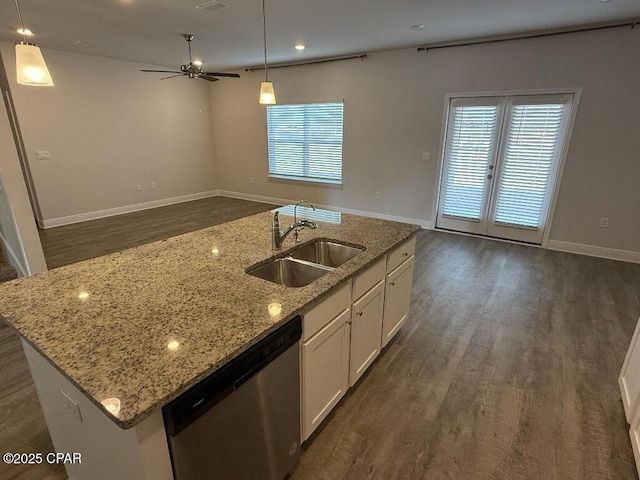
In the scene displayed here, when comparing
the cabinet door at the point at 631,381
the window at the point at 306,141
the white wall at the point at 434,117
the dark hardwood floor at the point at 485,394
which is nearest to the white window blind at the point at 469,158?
the white wall at the point at 434,117

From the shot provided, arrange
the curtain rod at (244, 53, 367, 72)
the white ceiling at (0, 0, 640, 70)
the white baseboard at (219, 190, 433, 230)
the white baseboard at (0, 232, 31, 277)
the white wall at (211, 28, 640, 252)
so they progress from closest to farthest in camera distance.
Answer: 1. the white ceiling at (0, 0, 640, 70)
2. the white baseboard at (0, 232, 31, 277)
3. the white wall at (211, 28, 640, 252)
4. the curtain rod at (244, 53, 367, 72)
5. the white baseboard at (219, 190, 433, 230)

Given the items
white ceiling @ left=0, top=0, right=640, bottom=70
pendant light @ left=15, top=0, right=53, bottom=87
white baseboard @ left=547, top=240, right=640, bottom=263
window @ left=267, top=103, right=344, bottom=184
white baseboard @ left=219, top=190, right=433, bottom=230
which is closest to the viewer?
pendant light @ left=15, top=0, right=53, bottom=87

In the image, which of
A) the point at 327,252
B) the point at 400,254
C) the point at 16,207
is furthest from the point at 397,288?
the point at 16,207

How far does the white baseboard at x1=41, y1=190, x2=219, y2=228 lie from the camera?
17.9 feet

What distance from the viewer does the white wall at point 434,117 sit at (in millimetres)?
3904

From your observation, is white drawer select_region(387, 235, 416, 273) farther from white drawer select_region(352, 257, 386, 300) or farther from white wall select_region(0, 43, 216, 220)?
white wall select_region(0, 43, 216, 220)

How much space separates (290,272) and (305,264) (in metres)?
0.12

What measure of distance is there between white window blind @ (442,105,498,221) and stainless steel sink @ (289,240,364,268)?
3636 mm

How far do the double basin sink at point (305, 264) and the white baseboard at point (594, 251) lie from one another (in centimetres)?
387

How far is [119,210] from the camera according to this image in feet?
20.4

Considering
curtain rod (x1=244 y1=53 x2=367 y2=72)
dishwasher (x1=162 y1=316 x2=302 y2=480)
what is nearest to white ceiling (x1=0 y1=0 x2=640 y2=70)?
curtain rod (x1=244 y1=53 x2=367 y2=72)

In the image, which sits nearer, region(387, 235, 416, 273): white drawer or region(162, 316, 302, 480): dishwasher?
region(162, 316, 302, 480): dishwasher

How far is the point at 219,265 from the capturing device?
1727mm

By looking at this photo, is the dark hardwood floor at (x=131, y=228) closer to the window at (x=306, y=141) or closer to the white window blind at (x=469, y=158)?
the window at (x=306, y=141)
